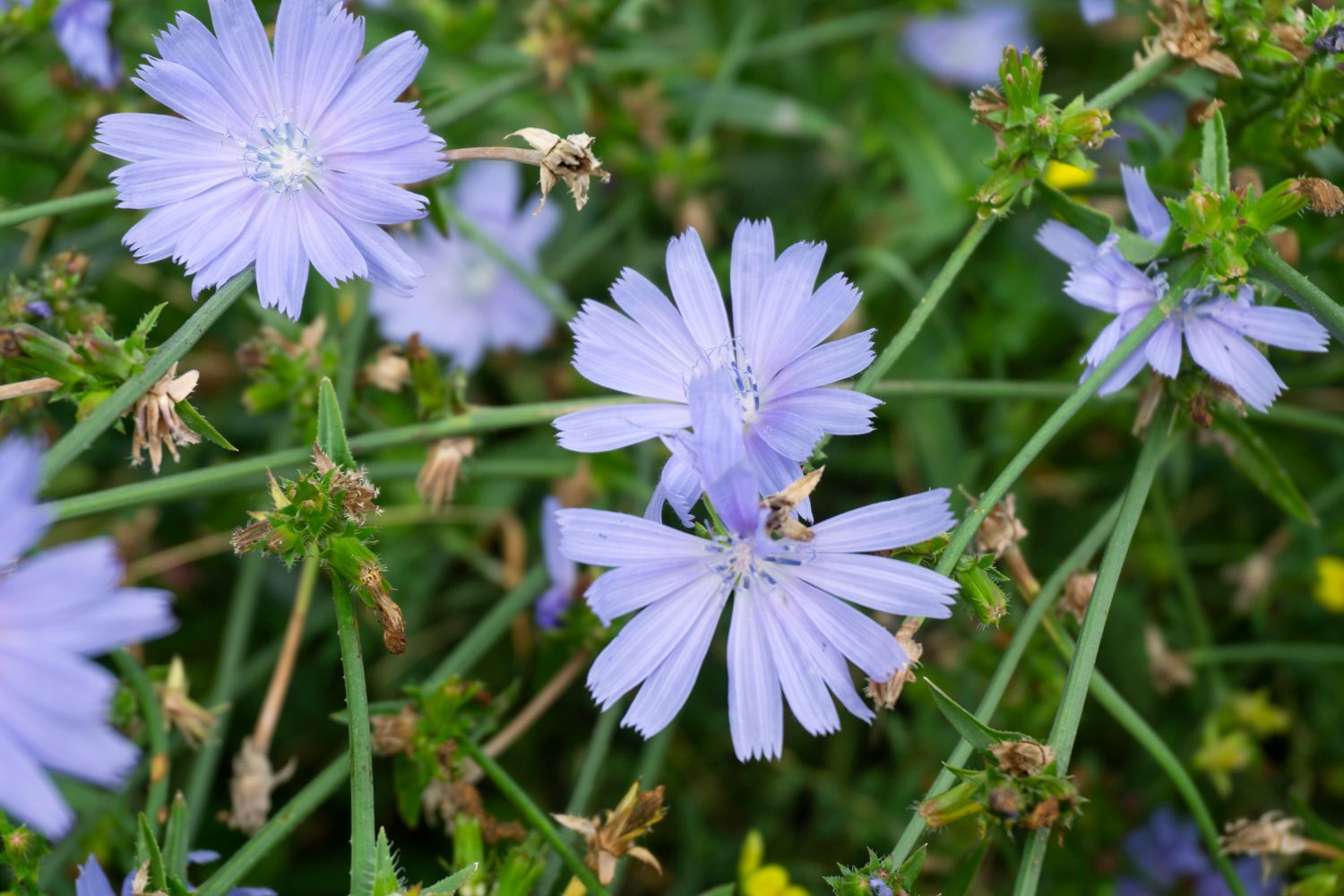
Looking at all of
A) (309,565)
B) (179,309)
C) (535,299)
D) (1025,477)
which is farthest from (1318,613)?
(179,309)

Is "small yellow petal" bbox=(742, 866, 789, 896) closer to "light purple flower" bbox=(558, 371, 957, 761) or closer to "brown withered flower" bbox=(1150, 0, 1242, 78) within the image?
"light purple flower" bbox=(558, 371, 957, 761)

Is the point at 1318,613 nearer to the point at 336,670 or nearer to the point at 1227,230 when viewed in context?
the point at 1227,230

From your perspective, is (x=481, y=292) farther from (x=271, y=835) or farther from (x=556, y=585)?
(x=271, y=835)

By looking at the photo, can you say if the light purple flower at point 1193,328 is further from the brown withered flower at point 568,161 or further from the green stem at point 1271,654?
the green stem at point 1271,654

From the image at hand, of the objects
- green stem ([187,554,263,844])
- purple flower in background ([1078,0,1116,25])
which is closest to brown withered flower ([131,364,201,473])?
green stem ([187,554,263,844])

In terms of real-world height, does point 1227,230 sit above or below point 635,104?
below

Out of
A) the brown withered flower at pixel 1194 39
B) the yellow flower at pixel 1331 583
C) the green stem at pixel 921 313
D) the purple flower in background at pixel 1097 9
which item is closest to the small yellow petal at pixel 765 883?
the green stem at pixel 921 313
